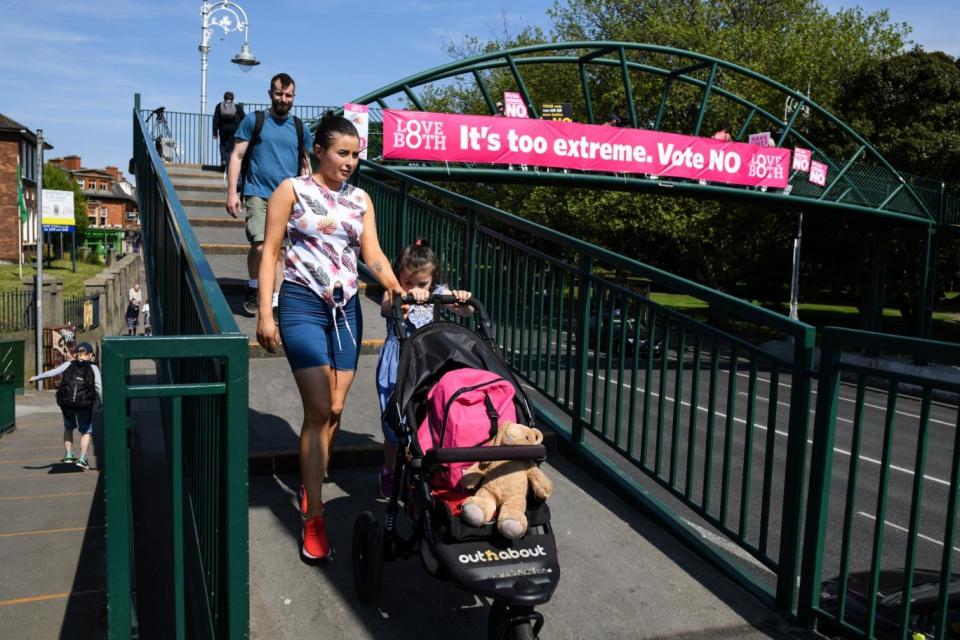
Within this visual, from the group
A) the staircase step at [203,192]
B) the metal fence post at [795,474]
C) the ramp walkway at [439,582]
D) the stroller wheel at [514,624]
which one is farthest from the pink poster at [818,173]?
the stroller wheel at [514,624]

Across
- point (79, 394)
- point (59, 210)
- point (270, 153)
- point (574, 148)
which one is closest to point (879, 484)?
point (270, 153)

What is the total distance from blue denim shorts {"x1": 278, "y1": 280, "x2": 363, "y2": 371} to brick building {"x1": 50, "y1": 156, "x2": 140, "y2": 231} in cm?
12126

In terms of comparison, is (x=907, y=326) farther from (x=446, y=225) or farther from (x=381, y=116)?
(x=446, y=225)

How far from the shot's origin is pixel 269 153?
6.40 meters

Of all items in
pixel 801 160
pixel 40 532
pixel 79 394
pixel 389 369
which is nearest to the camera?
pixel 389 369

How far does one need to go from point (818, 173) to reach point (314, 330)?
76.9 feet

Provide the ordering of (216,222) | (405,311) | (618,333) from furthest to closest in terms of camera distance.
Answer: (216,222)
(618,333)
(405,311)

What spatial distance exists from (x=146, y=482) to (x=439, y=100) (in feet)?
147

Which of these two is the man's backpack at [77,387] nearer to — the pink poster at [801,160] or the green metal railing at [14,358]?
the green metal railing at [14,358]

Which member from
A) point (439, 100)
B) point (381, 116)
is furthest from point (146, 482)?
point (439, 100)

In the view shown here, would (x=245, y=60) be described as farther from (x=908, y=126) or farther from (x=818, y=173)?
(x=908, y=126)

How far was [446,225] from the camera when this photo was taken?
7309 millimetres

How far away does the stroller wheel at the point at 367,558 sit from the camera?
11.1ft

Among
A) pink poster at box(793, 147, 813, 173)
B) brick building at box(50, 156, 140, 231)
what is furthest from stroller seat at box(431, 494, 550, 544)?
brick building at box(50, 156, 140, 231)
